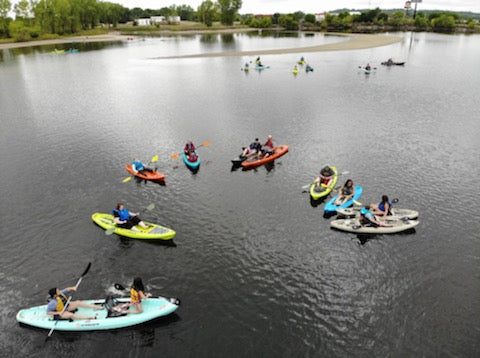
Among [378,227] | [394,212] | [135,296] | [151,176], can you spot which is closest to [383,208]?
[394,212]

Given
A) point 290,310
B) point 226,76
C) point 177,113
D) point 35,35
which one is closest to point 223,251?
point 290,310

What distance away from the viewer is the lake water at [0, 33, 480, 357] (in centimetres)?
1583

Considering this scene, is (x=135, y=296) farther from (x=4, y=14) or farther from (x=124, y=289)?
(x=4, y=14)

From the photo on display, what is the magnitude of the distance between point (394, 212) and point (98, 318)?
65.8 ft

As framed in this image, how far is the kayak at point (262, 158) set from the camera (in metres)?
32.4

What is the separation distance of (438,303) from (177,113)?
134ft

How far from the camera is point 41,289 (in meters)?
18.5

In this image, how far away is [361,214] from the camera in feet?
75.9

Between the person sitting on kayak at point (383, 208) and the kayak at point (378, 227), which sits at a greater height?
the person sitting on kayak at point (383, 208)

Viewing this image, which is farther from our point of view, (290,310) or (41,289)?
(41,289)

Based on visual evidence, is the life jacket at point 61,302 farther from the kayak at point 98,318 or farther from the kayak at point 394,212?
the kayak at point 394,212

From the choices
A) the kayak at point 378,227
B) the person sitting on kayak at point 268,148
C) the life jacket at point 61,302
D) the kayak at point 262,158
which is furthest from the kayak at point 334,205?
the life jacket at point 61,302

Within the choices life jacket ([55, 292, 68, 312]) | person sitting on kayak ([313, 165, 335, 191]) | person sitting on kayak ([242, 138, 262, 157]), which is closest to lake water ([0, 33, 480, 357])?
life jacket ([55, 292, 68, 312])

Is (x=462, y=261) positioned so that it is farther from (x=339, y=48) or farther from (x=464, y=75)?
(x=339, y=48)
